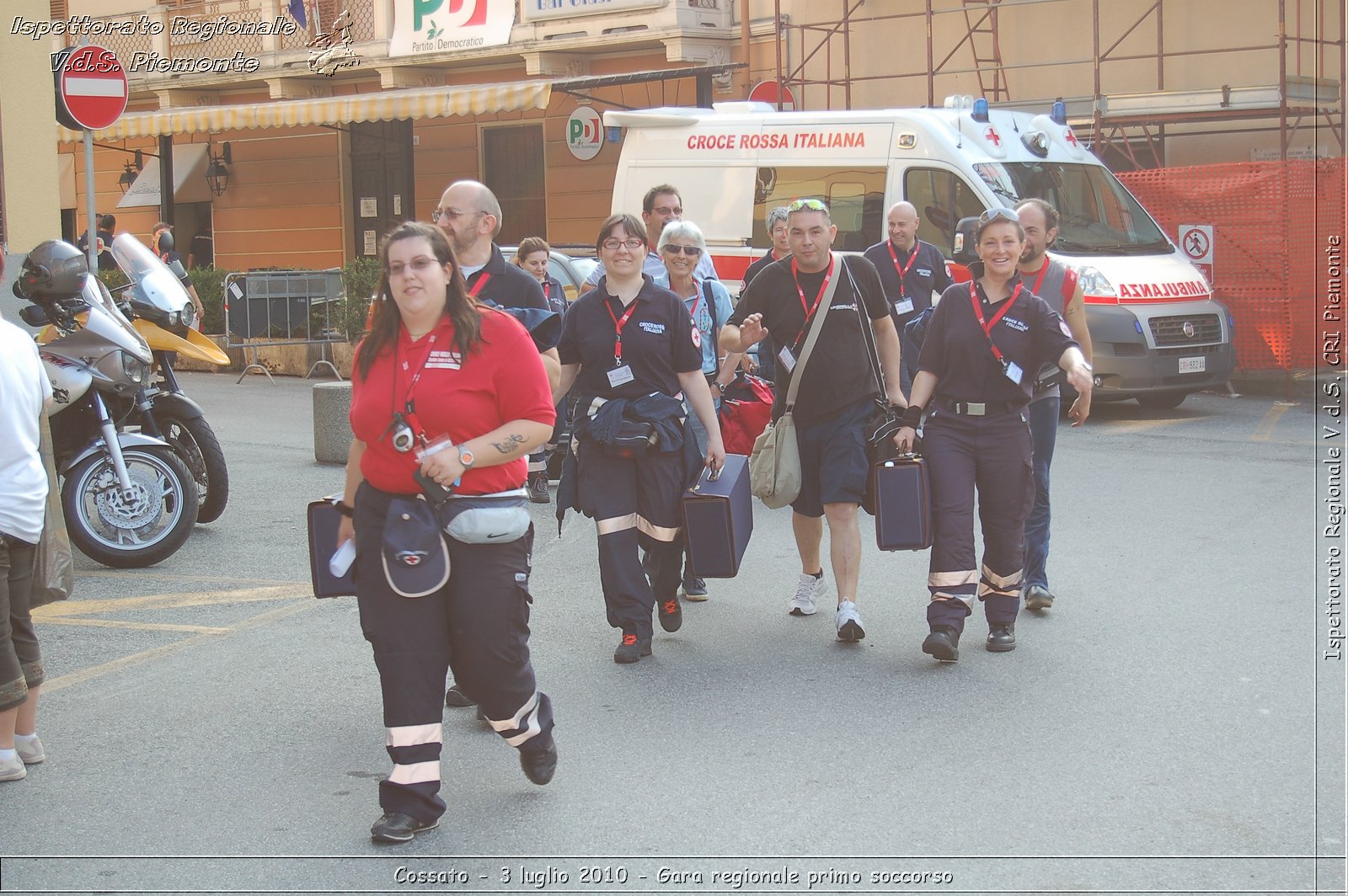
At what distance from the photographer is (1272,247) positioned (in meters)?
15.4

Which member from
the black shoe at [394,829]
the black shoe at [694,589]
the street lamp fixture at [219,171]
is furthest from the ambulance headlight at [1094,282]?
the street lamp fixture at [219,171]

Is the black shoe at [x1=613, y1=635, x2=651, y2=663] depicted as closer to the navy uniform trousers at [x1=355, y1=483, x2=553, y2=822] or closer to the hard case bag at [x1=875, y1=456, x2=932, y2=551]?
the hard case bag at [x1=875, y1=456, x2=932, y2=551]

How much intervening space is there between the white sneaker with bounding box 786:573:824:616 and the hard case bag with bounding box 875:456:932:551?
0.85 m

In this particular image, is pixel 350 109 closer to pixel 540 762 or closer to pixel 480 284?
pixel 480 284

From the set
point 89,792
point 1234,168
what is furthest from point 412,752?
point 1234,168

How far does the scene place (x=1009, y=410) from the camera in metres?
6.41

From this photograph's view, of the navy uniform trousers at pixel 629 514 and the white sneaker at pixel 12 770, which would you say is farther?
the navy uniform trousers at pixel 629 514

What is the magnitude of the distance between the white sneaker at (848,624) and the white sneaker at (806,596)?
1.68 feet

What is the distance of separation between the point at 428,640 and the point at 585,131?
18.5 m

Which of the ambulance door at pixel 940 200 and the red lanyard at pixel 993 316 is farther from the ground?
the ambulance door at pixel 940 200

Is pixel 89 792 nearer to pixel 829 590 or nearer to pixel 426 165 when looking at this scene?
pixel 829 590

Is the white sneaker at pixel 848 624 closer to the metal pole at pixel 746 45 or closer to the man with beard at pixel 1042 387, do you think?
the man with beard at pixel 1042 387

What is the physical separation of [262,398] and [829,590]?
415 inches

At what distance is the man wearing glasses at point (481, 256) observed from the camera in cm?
580
